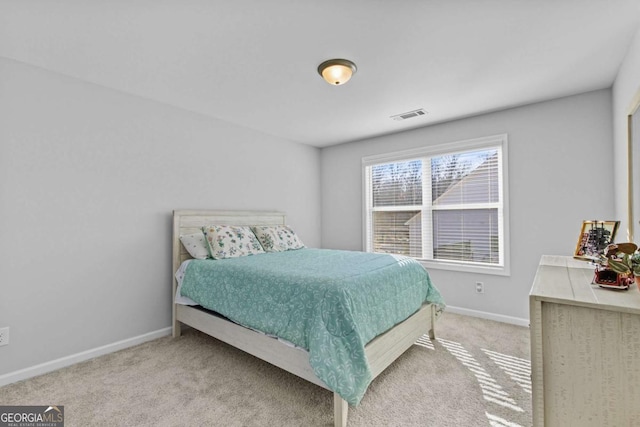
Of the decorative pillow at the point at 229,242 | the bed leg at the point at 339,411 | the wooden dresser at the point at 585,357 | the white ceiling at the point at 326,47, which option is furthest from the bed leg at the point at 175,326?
the wooden dresser at the point at 585,357

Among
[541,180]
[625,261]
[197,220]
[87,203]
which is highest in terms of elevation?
[541,180]

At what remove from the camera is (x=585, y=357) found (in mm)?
1071

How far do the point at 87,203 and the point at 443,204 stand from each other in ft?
12.3

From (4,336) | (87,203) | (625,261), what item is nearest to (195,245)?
(87,203)

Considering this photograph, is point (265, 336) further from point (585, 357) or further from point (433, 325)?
point (585, 357)

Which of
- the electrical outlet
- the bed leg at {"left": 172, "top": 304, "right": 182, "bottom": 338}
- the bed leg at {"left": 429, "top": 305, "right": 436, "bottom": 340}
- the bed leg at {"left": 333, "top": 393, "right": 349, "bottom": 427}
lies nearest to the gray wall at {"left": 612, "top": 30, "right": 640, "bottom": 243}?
the bed leg at {"left": 429, "top": 305, "right": 436, "bottom": 340}

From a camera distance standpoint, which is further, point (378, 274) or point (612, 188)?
point (612, 188)

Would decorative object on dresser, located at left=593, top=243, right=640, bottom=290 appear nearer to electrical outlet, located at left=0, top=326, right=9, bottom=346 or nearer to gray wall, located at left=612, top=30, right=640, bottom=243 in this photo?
gray wall, located at left=612, top=30, right=640, bottom=243

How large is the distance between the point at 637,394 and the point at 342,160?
397 centimetres

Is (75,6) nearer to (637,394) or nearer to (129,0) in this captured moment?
(129,0)

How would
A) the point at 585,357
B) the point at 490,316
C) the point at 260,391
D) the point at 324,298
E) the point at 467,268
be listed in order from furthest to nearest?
Answer: the point at 467,268 → the point at 490,316 → the point at 260,391 → the point at 324,298 → the point at 585,357

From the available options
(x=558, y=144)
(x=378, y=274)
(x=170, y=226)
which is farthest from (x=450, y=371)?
(x=170, y=226)

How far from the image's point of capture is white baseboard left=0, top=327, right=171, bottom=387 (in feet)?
6.97

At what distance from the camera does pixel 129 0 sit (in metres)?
1.59
